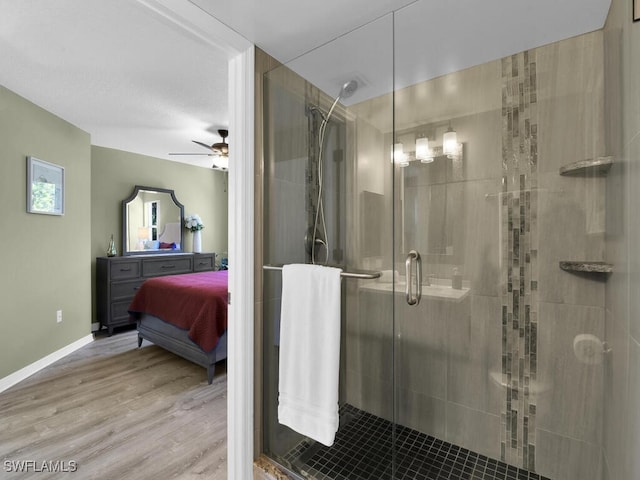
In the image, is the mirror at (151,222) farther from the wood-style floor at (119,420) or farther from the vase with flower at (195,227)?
the wood-style floor at (119,420)

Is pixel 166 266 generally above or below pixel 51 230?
below

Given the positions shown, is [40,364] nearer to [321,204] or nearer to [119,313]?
[119,313]

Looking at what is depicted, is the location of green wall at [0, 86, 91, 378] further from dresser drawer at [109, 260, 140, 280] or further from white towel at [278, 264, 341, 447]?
white towel at [278, 264, 341, 447]

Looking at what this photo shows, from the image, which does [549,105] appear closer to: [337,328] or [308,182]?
[308,182]

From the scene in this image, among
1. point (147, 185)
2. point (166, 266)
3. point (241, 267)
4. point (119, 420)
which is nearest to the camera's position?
point (241, 267)

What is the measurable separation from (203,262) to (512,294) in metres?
4.47

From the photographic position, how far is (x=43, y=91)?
2.76 metres

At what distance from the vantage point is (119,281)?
4.18 m

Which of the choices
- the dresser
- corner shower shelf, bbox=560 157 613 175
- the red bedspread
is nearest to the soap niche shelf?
corner shower shelf, bbox=560 157 613 175

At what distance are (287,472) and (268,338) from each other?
0.63 m

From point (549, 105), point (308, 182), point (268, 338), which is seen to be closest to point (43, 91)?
point (308, 182)

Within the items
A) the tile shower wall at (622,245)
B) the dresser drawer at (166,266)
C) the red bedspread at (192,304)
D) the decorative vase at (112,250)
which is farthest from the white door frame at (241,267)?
the decorative vase at (112,250)

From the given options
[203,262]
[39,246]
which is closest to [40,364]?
[39,246]

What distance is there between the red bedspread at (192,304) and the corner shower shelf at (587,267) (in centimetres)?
241
